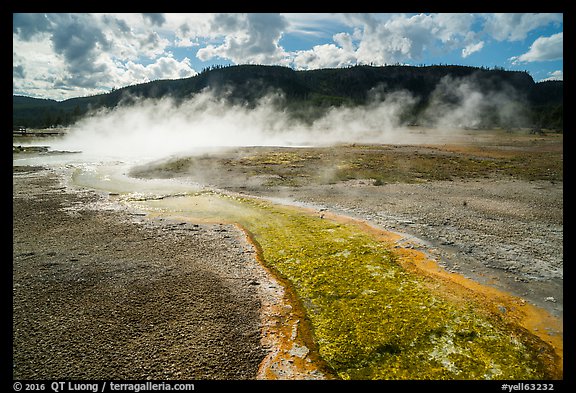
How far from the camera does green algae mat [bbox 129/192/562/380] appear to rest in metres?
6.40

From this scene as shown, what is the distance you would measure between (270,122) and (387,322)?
327ft

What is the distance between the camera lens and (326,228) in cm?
1453

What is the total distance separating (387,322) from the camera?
25.3 ft

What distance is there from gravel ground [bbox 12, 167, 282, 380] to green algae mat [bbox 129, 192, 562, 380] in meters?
1.32

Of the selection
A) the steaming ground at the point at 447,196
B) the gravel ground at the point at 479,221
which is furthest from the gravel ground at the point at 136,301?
the steaming ground at the point at 447,196

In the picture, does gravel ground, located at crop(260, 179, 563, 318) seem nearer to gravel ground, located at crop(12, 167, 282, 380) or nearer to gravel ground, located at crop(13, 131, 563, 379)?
gravel ground, located at crop(13, 131, 563, 379)

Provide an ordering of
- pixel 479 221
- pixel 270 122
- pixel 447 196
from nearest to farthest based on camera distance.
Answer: pixel 479 221
pixel 447 196
pixel 270 122

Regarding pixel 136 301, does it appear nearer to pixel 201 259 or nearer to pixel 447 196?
pixel 201 259

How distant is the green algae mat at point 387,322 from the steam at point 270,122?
167ft

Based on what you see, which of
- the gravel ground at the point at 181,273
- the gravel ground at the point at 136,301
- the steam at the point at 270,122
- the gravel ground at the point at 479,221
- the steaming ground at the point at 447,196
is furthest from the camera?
the steam at the point at 270,122

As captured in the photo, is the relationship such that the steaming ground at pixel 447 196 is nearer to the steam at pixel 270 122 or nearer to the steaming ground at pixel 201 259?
the steaming ground at pixel 201 259

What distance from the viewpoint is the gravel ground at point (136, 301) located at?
6.37 meters

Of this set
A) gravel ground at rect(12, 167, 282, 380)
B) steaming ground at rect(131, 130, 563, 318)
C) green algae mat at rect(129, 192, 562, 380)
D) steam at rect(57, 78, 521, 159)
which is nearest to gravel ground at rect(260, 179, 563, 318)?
steaming ground at rect(131, 130, 563, 318)

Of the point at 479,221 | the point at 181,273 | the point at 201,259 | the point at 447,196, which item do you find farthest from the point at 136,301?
the point at 447,196
